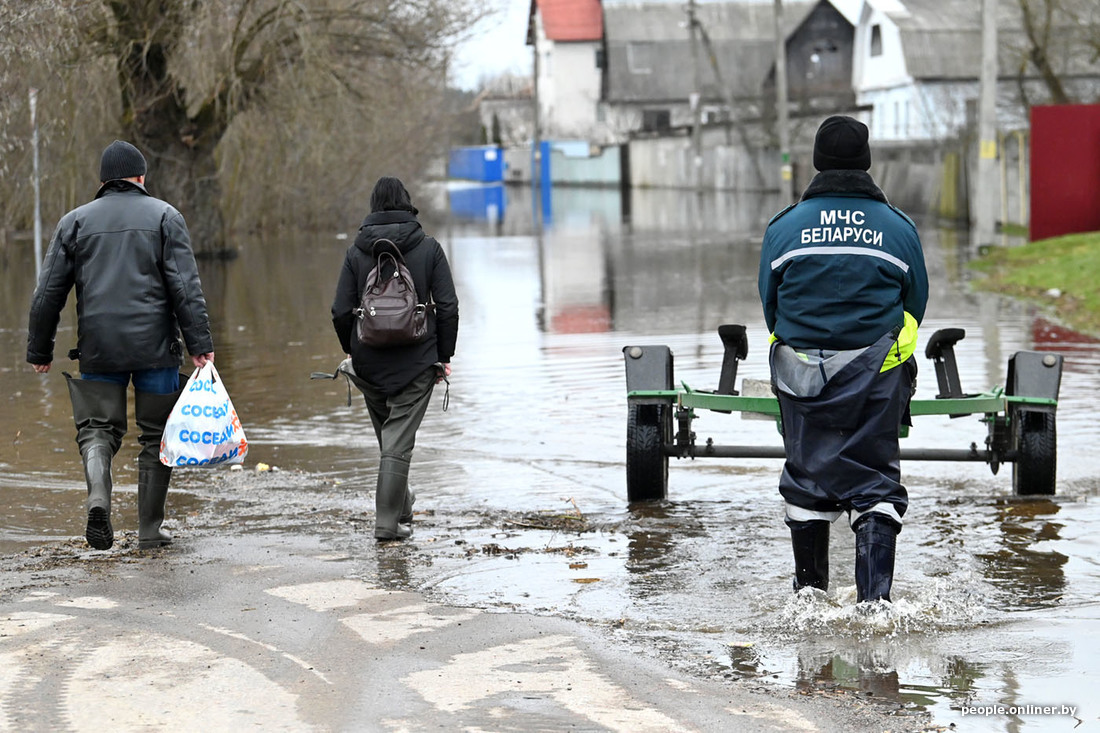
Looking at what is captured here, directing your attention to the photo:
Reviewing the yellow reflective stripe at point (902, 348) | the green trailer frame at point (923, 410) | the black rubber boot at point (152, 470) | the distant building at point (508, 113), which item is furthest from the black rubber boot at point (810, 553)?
the distant building at point (508, 113)

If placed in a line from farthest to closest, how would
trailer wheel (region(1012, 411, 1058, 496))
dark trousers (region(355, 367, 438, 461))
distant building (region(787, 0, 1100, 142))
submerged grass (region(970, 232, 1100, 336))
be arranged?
distant building (region(787, 0, 1100, 142)), submerged grass (region(970, 232, 1100, 336)), trailer wheel (region(1012, 411, 1058, 496)), dark trousers (region(355, 367, 438, 461))

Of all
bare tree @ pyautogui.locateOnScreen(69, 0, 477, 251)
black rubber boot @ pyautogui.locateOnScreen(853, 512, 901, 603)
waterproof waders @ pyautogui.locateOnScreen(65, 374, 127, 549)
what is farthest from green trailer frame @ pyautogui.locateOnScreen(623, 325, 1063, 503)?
bare tree @ pyautogui.locateOnScreen(69, 0, 477, 251)

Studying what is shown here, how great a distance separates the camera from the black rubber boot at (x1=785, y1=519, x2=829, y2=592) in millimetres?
5922

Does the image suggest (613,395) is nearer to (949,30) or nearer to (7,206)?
(7,206)

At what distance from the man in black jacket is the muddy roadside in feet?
1.66

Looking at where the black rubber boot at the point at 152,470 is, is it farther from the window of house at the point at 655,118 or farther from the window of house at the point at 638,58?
the window of house at the point at 638,58

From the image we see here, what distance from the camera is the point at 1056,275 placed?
2036cm

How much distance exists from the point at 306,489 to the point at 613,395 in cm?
390

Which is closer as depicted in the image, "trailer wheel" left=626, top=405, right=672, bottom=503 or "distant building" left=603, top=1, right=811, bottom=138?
"trailer wheel" left=626, top=405, right=672, bottom=503

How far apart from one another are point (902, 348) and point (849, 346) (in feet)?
0.64

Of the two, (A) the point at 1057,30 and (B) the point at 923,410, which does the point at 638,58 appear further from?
(B) the point at 923,410

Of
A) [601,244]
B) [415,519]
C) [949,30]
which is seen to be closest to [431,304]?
[415,519]

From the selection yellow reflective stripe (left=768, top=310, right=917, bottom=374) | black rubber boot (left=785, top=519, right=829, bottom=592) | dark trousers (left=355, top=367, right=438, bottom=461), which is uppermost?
yellow reflective stripe (left=768, top=310, right=917, bottom=374)

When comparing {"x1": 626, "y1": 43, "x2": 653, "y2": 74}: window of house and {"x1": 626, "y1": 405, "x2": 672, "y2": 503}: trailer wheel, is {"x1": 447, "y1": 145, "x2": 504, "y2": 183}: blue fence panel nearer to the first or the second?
{"x1": 626, "y1": 43, "x2": 653, "y2": 74}: window of house
